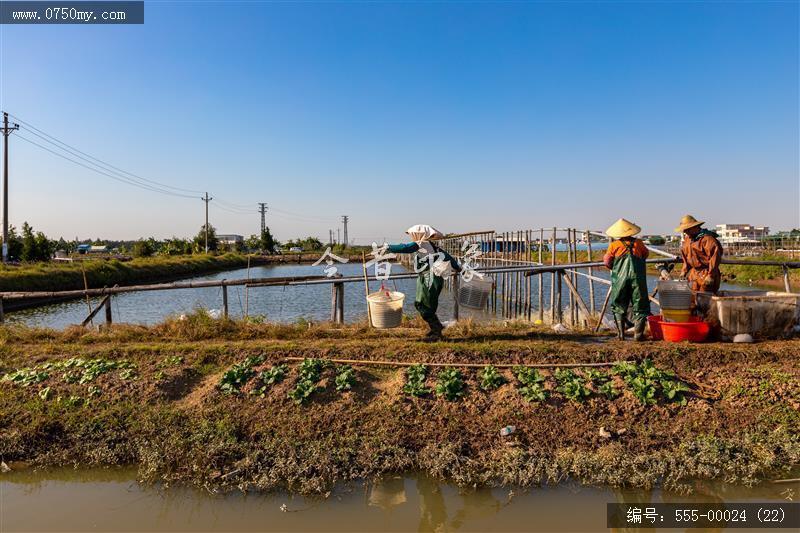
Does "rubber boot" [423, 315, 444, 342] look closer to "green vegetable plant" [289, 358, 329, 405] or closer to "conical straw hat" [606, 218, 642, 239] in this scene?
"green vegetable plant" [289, 358, 329, 405]

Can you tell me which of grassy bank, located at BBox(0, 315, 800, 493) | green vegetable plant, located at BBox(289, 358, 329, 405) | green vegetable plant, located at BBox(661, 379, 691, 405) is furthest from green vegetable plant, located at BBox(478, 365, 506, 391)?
green vegetable plant, located at BBox(289, 358, 329, 405)

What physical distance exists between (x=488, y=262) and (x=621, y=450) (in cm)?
1618

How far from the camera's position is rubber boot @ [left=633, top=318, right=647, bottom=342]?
614cm

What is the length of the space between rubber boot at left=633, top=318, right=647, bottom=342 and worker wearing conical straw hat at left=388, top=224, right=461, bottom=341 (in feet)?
8.72

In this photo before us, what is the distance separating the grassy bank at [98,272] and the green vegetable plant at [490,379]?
9.93m

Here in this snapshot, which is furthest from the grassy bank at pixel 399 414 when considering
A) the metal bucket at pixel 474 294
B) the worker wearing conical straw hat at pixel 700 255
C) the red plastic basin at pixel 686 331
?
Result: the metal bucket at pixel 474 294

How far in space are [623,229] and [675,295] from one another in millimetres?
1115

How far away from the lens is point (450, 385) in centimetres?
498

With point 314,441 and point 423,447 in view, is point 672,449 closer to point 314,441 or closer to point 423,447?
point 423,447

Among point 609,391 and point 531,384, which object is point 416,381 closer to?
point 531,384

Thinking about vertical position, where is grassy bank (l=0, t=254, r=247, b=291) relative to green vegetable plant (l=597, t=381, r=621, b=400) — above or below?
above

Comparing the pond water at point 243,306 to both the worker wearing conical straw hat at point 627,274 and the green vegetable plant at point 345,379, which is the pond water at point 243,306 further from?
the green vegetable plant at point 345,379

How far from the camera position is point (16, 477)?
4164 millimetres

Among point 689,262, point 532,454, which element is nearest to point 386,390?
point 532,454
